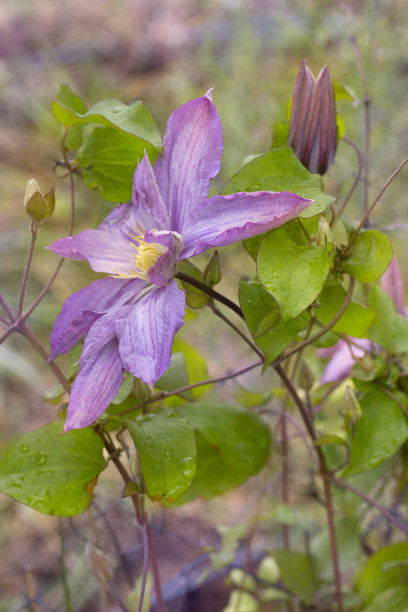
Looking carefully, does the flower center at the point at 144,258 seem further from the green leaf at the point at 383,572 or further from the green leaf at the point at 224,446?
the green leaf at the point at 383,572

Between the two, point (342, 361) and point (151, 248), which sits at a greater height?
point (151, 248)

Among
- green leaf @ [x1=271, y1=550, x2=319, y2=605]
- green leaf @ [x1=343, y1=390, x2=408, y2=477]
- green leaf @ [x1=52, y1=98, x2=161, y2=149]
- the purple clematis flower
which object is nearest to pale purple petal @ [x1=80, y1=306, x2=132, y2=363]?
the purple clematis flower

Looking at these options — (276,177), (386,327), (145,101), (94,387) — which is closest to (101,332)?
(94,387)

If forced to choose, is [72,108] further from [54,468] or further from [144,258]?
[54,468]

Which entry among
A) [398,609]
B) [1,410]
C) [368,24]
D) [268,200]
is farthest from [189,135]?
[1,410]

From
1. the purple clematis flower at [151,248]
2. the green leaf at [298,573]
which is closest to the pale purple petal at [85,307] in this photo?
the purple clematis flower at [151,248]
